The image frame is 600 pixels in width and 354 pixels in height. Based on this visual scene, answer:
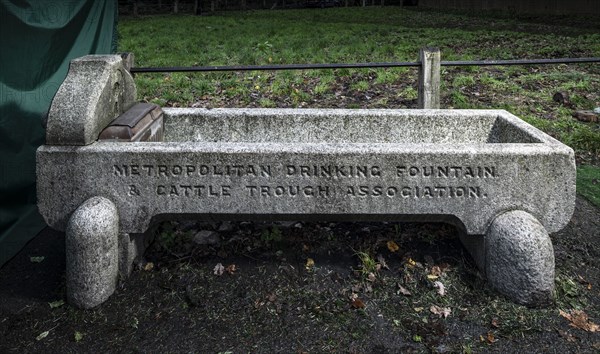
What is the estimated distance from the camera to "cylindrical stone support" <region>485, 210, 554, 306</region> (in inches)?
118

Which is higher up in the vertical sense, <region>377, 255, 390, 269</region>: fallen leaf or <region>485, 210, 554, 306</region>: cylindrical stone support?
<region>485, 210, 554, 306</region>: cylindrical stone support

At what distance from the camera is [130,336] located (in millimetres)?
2971

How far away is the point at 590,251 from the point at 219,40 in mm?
9882

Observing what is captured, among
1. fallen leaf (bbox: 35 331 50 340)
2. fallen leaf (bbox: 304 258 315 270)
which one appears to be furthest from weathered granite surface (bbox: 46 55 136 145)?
fallen leaf (bbox: 304 258 315 270)

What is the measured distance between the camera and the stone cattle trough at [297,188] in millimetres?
3080

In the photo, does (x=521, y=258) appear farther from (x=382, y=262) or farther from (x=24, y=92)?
(x=24, y=92)

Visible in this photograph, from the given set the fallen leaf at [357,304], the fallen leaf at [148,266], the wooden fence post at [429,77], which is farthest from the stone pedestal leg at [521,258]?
the wooden fence post at [429,77]

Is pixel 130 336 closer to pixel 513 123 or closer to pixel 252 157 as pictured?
pixel 252 157

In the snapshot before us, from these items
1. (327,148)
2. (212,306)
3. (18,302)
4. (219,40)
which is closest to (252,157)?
(327,148)

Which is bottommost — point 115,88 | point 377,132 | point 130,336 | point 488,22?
point 130,336

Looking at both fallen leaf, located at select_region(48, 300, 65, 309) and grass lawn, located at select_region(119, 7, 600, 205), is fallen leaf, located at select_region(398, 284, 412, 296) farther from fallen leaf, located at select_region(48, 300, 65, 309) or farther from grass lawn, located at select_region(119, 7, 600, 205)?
grass lawn, located at select_region(119, 7, 600, 205)

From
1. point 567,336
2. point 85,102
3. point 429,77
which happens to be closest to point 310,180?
point 85,102

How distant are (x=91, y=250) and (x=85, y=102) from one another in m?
0.89

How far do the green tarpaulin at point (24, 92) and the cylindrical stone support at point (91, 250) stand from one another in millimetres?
1057
